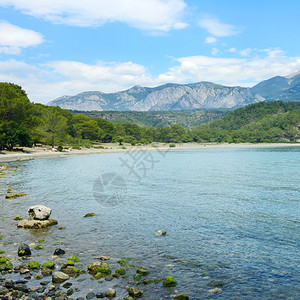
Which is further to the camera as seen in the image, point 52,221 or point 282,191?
point 282,191

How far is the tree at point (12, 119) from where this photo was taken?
7056 centimetres

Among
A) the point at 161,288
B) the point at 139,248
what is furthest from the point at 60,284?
the point at 139,248

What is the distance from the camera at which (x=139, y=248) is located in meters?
13.6

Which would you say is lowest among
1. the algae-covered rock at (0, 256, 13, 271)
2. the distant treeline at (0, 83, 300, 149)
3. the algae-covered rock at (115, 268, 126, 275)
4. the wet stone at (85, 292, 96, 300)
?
the algae-covered rock at (115, 268, 126, 275)

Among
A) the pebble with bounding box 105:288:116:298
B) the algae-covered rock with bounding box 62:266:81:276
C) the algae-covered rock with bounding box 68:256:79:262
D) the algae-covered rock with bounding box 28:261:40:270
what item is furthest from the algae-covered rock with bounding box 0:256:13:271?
the pebble with bounding box 105:288:116:298

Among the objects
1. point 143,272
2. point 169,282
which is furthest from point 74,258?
point 169,282

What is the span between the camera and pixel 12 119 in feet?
247

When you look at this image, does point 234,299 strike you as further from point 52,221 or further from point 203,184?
point 203,184

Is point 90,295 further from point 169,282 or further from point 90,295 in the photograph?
point 169,282

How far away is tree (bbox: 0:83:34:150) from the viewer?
70.6 m

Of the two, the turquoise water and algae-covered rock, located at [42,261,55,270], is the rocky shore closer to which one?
algae-covered rock, located at [42,261,55,270]

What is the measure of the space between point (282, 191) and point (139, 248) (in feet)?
67.8

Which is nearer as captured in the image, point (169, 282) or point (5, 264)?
point (169, 282)

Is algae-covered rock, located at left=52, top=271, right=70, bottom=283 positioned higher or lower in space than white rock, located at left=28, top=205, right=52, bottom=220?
lower
